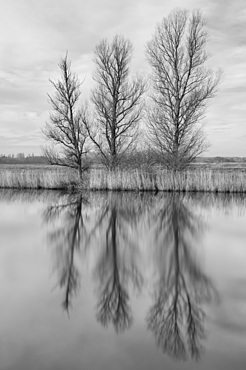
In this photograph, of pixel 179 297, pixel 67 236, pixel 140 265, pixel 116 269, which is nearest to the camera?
pixel 179 297

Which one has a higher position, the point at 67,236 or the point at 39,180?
the point at 39,180

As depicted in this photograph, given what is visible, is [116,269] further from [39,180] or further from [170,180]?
[39,180]

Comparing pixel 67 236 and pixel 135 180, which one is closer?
pixel 67 236

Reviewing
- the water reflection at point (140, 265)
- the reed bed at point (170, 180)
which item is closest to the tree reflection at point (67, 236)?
the water reflection at point (140, 265)

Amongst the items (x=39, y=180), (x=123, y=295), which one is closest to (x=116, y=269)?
(x=123, y=295)

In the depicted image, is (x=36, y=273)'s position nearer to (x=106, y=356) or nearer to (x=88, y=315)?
(x=88, y=315)

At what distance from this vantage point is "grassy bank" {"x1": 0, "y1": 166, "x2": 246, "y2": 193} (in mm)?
15219

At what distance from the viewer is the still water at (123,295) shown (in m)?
2.71

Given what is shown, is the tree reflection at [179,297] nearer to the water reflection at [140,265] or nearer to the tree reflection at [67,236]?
the water reflection at [140,265]

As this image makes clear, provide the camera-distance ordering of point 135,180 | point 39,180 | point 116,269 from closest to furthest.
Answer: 1. point 116,269
2. point 135,180
3. point 39,180

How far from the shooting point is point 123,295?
13.0ft

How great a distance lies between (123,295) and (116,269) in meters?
1.00

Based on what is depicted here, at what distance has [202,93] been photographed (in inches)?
688

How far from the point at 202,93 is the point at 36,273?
1498 centimetres
